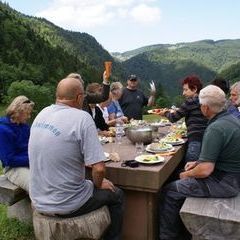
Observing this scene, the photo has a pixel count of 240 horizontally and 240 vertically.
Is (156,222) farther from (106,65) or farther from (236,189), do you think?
(106,65)

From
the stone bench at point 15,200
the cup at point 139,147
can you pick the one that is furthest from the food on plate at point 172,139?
the stone bench at point 15,200

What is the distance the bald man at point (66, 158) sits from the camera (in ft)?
10.5

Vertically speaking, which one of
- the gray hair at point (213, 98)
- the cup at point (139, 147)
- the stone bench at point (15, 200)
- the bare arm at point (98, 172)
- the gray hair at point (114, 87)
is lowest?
the stone bench at point (15, 200)

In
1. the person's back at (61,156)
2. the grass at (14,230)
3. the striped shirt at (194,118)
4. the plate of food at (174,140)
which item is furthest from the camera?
the striped shirt at (194,118)

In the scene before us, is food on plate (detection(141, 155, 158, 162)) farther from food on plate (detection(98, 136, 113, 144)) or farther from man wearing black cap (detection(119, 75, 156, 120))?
man wearing black cap (detection(119, 75, 156, 120))

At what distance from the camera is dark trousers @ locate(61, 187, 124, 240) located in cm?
342

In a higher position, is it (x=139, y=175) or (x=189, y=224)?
(x=139, y=175)

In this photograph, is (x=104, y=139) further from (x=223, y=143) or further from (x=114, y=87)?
(x=114, y=87)

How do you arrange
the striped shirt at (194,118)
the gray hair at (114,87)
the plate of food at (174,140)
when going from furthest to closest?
the gray hair at (114,87) → the striped shirt at (194,118) → the plate of food at (174,140)

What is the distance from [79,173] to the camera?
10.9 feet

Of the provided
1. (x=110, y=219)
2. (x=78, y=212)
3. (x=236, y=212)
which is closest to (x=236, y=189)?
(x=236, y=212)

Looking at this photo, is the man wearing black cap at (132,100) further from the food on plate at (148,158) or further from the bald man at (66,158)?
the bald man at (66,158)

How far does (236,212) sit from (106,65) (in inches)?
93.5

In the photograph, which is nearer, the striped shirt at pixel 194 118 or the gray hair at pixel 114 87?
the striped shirt at pixel 194 118
